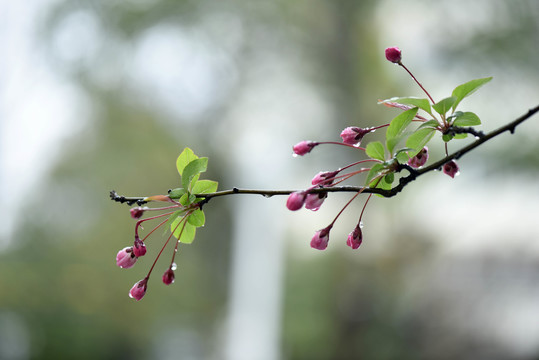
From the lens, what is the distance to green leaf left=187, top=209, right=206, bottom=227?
32cm

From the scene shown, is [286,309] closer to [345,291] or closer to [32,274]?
[345,291]

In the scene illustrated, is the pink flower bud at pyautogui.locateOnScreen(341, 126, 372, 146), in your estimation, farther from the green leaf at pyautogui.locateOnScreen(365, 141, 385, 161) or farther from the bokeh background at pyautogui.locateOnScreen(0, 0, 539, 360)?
the bokeh background at pyautogui.locateOnScreen(0, 0, 539, 360)

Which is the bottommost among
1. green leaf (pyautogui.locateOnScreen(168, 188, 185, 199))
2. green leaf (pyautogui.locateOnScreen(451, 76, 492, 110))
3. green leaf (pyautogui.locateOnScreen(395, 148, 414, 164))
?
green leaf (pyautogui.locateOnScreen(168, 188, 185, 199))

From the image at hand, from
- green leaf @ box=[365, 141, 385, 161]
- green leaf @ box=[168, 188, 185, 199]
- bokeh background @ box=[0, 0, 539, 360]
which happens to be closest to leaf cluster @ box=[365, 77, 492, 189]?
green leaf @ box=[365, 141, 385, 161]

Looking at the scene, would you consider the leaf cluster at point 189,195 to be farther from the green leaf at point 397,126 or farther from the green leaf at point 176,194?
the green leaf at point 397,126

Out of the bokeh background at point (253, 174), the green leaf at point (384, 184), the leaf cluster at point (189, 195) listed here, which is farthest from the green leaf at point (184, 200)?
the bokeh background at point (253, 174)

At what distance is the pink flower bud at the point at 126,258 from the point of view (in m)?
0.33

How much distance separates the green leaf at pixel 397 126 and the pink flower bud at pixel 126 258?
0.16m

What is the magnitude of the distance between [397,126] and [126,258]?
0.57 feet

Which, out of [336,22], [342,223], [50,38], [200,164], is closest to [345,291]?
[342,223]

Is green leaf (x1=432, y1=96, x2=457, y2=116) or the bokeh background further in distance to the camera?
the bokeh background

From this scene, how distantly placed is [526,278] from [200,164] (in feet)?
7.76

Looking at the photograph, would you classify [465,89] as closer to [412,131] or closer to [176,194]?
[412,131]

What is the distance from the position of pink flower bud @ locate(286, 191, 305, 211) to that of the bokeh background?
2316 millimetres
